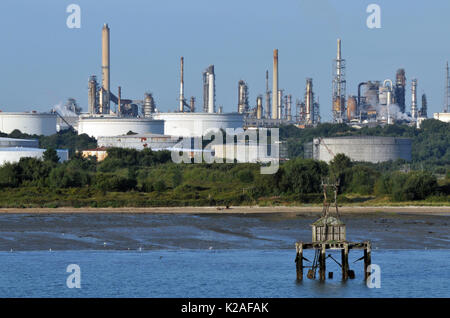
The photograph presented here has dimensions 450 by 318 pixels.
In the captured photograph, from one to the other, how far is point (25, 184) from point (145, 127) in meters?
65.8

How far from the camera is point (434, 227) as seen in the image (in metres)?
54.8

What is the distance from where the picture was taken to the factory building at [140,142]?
414ft

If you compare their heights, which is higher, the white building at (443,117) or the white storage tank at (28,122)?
the white building at (443,117)

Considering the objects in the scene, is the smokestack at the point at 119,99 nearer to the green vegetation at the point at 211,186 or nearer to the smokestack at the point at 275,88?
the smokestack at the point at 275,88

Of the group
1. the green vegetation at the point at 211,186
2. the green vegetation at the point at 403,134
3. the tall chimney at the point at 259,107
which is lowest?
the green vegetation at the point at 211,186

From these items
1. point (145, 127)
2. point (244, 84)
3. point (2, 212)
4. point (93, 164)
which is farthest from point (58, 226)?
point (244, 84)

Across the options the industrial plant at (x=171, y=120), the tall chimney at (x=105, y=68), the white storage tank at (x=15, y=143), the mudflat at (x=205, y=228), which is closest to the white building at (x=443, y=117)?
the industrial plant at (x=171, y=120)

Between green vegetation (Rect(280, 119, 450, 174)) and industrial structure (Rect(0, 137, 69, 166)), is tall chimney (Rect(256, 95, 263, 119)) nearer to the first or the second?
green vegetation (Rect(280, 119, 450, 174))

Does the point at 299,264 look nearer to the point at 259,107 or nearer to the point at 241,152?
the point at 241,152

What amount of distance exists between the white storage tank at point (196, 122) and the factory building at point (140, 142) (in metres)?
21.6

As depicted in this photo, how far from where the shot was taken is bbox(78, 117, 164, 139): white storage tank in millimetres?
141875

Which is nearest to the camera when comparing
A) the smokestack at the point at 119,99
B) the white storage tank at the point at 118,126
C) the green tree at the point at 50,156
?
the green tree at the point at 50,156

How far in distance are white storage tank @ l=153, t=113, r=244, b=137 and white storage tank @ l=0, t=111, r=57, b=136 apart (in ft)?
55.0

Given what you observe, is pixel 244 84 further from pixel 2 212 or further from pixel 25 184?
pixel 2 212
